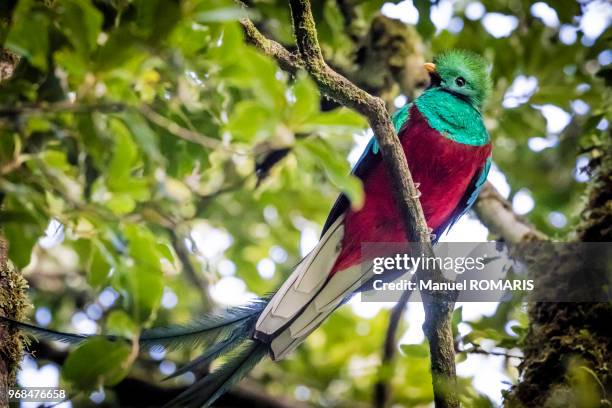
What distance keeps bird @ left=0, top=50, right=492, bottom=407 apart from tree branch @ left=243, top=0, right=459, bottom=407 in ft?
1.06

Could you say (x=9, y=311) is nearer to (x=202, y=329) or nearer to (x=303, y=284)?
(x=202, y=329)

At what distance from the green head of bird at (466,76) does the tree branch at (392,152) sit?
1265 mm

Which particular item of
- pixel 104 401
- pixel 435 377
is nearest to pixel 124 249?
pixel 435 377

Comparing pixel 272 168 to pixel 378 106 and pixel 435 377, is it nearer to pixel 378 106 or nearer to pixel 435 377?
pixel 378 106

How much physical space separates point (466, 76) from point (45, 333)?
94.9 inches

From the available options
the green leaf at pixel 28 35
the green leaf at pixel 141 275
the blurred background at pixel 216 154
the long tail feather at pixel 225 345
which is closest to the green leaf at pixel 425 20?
the blurred background at pixel 216 154

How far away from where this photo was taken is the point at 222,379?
108 inches

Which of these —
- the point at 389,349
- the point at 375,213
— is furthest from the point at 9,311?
the point at 389,349

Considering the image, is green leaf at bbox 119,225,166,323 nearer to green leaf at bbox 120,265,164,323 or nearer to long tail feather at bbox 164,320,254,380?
green leaf at bbox 120,265,164,323

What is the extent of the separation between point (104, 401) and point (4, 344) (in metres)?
1.95

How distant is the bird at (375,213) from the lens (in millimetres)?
2906

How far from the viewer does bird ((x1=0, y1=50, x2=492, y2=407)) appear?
291 centimetres

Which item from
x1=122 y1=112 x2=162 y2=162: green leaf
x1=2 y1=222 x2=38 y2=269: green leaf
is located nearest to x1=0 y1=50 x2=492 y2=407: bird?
x1=2 y1=222 x2=38 y2=269: green leaf

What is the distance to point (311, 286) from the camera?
3180 millimetres
